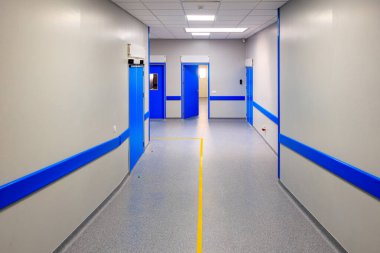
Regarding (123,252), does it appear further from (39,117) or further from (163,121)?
(163,121)

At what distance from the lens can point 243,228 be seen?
3891 mm

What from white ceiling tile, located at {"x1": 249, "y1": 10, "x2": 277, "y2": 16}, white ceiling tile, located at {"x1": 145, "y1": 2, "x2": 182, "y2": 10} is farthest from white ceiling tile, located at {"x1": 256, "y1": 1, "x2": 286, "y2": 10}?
white ceiling tile, located at {"x1": 145, "y1": 2, "x2": 182, "y2": 10}

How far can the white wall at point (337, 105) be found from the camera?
8.93ft

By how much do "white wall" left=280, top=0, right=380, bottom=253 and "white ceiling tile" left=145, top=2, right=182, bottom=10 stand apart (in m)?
2.02

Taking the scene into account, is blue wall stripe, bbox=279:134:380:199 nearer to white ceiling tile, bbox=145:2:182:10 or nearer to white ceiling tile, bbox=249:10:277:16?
white ceiling tile, bbox=249:10:277:16

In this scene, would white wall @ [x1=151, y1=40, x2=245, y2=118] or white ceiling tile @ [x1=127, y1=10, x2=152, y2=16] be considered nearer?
white ceiling tile @ [x1=127, y1=10, x2=152, y2=16]

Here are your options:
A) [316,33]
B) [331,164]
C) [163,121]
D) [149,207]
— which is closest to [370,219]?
[331,164]

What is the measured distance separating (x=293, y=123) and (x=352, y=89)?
1.94 m

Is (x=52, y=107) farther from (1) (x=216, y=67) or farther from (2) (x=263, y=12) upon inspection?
(1) (x=216, y=67)

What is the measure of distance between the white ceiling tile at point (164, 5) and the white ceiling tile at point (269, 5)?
1.43m

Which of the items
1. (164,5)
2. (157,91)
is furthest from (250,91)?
(164,5)

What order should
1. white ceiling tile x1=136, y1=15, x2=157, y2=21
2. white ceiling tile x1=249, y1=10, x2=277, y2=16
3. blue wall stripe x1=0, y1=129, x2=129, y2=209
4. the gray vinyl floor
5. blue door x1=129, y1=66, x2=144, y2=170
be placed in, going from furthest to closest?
1. white ceiling tile x1=136, y1=15, x2=157, y2=21
2. blue door x1=129, y1=66, x2=144, y2=170
3. white ceiling tile x1=249, y1=10, x2=277, y2=16
4. the gray vinyl floor
5. blue wall stripe x1=0, y1=129, x2=129, y2=209

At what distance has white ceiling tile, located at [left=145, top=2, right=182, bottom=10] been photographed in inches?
224

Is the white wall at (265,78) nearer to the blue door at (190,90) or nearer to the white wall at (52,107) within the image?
the blue door at (190,90)
